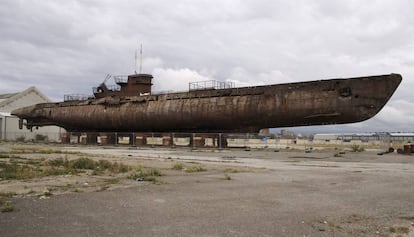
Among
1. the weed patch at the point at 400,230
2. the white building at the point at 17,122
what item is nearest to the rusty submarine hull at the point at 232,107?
the white building at the point at 17,122

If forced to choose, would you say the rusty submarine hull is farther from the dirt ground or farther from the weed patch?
the weed patch

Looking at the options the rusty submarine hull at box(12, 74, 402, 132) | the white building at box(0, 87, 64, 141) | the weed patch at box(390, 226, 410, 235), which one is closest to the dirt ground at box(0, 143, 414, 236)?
the weed patch at box(390, 226, 410, 235)

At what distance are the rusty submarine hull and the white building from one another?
15017mm

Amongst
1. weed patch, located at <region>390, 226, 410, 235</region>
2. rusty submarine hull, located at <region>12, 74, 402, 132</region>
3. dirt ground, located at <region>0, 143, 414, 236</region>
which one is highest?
rusty submarine hull, located at <region>12, 74, 402, 132</region>

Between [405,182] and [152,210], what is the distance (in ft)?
28.8

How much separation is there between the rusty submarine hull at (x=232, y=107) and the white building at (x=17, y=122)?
15.0m

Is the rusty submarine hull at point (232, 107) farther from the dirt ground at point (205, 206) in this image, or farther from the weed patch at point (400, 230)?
the weed patch at point (400, 230)

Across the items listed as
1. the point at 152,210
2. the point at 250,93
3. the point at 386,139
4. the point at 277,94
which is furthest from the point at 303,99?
the point at 152,210

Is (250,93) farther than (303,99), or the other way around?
(250,93)

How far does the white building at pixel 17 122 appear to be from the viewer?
60.3 metres

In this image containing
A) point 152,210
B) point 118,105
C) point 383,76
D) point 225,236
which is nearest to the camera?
point 225,236

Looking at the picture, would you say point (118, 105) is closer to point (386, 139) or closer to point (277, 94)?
point (277, 94)

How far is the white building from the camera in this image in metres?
60.3

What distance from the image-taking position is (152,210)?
25.8ft
